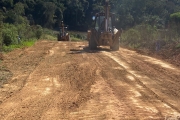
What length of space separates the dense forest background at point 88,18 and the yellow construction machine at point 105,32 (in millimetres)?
1037

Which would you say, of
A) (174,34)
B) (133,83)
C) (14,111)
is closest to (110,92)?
(133,83)

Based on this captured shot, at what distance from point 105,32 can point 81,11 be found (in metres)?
52.9

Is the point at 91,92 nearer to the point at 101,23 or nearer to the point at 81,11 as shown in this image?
the point at 101,23

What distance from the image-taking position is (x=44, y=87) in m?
9.93

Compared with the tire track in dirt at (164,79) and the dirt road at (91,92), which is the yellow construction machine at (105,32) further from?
the dirt road at (91,92)

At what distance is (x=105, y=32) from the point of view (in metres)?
20.7

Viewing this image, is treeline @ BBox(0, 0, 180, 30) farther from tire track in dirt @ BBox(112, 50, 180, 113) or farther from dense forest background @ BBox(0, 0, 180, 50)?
tire track in dirt @ BBox(112, 50, 180, 113)

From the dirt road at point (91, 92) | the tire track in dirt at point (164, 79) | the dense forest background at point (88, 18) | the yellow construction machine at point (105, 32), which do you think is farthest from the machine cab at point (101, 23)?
the dirt road at point (91, 92)

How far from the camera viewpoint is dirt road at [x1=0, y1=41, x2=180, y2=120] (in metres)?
7.04

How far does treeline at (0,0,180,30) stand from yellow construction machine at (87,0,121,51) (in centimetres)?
2630

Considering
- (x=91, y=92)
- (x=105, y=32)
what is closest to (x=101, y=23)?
(x=105, y=32)

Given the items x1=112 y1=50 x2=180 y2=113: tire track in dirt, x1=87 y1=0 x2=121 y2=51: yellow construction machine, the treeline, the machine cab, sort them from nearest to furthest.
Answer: x1=112 y1=50 x2=180 y2=113: tire track in dirt, x1=87 y1=0 x2=121 y2=51: yellow construction machine, the machine cab, the treeline

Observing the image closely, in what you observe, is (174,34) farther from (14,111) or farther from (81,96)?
(14,111)

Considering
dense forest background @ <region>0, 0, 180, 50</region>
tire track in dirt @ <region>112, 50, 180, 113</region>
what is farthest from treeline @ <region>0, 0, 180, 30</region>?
tire track in dirt @ <region>112, 50, 180, 113</region>
